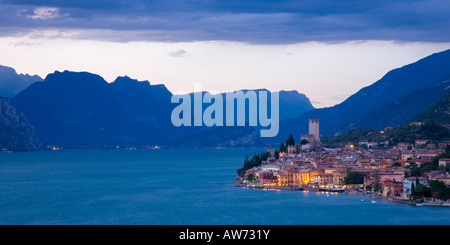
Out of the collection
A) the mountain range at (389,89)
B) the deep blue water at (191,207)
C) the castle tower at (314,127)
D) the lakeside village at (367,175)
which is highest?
the mountain range at (389,89)

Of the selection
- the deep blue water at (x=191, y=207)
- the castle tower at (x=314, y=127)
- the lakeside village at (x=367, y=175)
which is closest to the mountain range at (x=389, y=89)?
the castle tower at (x=314, y=127)

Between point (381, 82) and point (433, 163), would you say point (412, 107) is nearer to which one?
point (381, 82)

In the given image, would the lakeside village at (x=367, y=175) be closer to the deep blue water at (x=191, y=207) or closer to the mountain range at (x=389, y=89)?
the deep blue water at (x=191, y=207)

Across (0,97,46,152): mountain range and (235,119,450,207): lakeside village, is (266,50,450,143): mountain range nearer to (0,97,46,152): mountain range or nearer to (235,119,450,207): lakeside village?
(0,97,46,152): mountain range

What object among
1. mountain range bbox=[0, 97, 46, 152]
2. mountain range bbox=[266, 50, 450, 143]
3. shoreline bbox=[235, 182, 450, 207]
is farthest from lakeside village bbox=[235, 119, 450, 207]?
mountain range bbox=[266, 50, 450, 143]

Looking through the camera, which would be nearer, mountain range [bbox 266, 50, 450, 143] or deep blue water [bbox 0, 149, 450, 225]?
deep blue water [bbox 0, 149, 450, 225]

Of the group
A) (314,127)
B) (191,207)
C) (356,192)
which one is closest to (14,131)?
(314,127)
